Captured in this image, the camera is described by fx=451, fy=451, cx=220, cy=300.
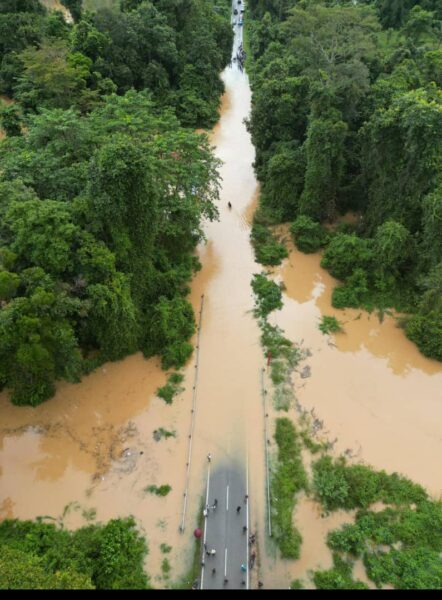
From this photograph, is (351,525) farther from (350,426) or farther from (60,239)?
(60,239)

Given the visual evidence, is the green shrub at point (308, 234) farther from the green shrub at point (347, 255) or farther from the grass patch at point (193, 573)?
the grass patch at point (193, 573)

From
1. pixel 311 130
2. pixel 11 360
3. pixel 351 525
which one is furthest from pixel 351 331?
pixel 11 360

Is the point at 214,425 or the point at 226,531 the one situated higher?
the point at 214,425

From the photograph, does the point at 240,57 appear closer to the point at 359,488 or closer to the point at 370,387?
the point at 370,387

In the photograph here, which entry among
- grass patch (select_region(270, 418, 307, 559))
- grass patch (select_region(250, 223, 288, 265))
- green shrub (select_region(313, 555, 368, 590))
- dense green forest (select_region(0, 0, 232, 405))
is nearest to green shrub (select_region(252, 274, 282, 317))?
grass patch (select_region(250, 223, 288, 265))

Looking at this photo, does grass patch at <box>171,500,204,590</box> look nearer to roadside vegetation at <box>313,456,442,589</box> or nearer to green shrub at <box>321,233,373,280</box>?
roadside vegetation at <box>313,456,442,589</box>

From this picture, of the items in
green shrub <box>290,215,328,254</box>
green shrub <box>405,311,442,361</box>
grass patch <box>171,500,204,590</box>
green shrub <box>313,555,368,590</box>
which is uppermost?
green shrub <box>290,215,328,254</box>

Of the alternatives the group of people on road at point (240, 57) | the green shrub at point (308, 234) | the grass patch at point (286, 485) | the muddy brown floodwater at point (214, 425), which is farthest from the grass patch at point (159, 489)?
the group of people on road at point (240, 57)

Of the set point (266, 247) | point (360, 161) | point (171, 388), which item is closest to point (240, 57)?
point (360, 161)
